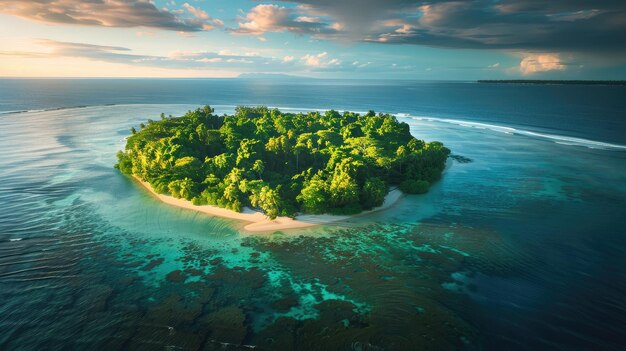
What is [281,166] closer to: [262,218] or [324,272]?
[262,218]

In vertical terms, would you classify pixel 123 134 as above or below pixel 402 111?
below

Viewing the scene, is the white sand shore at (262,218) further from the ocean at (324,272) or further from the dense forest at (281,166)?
the ocean at (324,272)

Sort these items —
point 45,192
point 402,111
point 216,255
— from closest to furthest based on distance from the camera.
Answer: point 216,255
point 45,192
point 402,111

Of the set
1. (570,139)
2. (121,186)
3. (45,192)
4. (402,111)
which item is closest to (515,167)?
(570,139)

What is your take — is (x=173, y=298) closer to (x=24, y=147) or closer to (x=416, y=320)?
(x=416, y=320)

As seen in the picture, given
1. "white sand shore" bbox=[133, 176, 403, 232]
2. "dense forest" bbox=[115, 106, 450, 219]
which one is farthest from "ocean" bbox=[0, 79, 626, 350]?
"dense forest" bbox=[115, 106, 450, 219]

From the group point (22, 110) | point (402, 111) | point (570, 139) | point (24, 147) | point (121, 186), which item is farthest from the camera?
point (402, 111)

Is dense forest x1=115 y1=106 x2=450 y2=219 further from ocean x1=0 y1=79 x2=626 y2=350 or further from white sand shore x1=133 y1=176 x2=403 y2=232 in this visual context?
ocean x1=0 y1=79 x2=626 y2=350

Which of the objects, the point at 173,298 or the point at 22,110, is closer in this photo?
the point at 173,298
